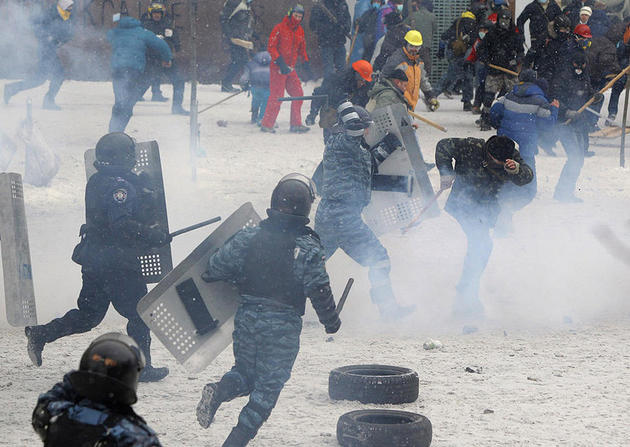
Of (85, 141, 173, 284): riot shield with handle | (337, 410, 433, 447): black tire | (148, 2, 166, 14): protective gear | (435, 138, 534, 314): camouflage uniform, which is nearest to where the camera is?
(337, 410, 433, 447): black tire

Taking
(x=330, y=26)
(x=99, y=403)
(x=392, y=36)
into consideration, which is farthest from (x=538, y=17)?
(x=99, y=403)

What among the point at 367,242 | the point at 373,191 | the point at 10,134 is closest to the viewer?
the point at 367,242

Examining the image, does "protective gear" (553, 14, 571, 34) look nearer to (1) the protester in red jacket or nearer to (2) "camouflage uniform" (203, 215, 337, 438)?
(1) the protester in red jacket

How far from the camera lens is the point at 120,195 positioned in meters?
5.87

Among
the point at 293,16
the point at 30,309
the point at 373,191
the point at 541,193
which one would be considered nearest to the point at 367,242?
the point at 373,191

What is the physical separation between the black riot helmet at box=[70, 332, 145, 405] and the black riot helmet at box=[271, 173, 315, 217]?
7.20ft

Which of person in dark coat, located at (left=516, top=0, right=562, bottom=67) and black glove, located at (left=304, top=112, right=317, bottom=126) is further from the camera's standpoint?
black glove, located at (left=304, top=112, right=317, bottom=126)

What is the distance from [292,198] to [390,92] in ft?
13.8

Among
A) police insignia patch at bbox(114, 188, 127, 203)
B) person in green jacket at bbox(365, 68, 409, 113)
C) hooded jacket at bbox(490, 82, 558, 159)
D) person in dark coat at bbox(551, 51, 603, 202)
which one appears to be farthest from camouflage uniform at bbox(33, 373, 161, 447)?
person in dark coat at bbox(551, 51, 603, 202)

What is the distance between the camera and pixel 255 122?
15898 mm

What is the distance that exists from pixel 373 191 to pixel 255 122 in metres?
8.04

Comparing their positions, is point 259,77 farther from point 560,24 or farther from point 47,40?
point 560,24

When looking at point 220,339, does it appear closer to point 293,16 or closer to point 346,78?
point 346,78

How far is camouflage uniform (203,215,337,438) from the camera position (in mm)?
4832
